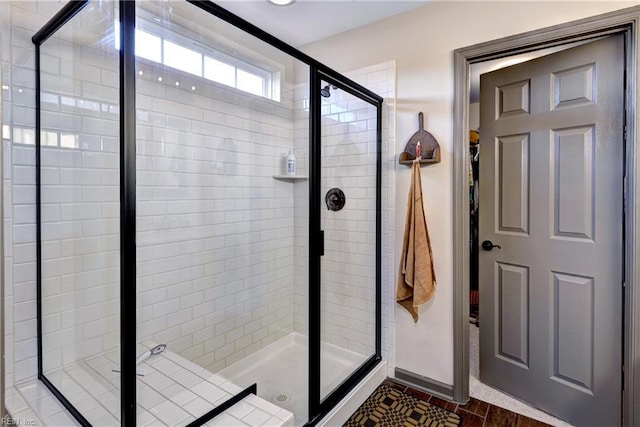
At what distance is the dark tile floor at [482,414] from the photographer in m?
1.78

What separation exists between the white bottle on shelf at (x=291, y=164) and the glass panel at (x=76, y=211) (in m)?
1.21

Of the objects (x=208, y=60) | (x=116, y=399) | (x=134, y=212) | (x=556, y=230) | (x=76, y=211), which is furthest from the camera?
(x=208, y=60)

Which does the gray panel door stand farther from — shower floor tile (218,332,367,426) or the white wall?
shower floor tile (218,332,367,426)

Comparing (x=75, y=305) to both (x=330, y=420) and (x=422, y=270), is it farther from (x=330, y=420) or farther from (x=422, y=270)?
(x=422, y=270)

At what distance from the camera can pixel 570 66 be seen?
1.74 m

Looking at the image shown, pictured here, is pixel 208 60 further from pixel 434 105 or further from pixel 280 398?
pixel 280 398

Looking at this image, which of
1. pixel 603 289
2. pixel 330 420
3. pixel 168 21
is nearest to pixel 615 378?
pixel 603 289

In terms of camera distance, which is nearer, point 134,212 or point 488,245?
point 134,212

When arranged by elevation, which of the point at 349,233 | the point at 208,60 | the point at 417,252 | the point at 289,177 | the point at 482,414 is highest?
the point at 208,60

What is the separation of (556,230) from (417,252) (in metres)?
0.77

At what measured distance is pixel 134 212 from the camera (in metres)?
1.04

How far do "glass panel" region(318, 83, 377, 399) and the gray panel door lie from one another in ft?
2.44

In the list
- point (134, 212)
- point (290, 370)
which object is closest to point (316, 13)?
point (134, 212)

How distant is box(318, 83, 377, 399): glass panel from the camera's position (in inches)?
79.2
